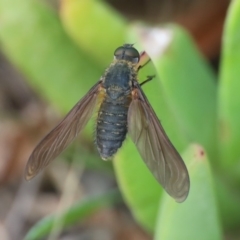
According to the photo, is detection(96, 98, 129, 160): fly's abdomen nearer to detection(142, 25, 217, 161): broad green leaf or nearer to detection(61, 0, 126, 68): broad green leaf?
detection(142, 25, 217, 161): broad green leaf

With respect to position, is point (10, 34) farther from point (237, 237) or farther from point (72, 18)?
point (237, 237)

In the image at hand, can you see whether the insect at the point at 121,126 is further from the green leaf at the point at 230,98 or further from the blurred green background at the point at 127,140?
the green leaf at the point at 230,98

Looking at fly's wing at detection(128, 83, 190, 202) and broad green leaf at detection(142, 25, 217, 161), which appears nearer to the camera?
fly's wing at detection(128, 83, 190, 202)

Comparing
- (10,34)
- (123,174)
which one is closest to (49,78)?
(10,34)

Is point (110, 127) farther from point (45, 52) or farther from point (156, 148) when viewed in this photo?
point (45, 52)

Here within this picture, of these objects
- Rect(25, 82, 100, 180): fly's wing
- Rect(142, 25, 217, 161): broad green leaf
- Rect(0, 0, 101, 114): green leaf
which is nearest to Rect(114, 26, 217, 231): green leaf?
Rect(142, 25, 217, 161): broad green leaf

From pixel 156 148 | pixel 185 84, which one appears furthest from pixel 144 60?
pixel 185 84
